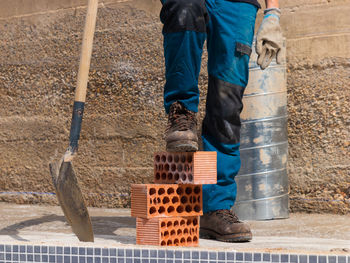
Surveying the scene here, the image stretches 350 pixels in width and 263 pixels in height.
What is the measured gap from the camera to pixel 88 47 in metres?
2.44

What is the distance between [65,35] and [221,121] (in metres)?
2.13

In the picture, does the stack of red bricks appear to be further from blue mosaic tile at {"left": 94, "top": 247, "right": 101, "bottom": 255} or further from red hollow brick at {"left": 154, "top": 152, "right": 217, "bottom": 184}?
blue mosaic tile at {"left": 94, "top": 247, "right": 101, "bottom": 255}

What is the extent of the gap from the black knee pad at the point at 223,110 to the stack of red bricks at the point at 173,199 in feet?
0.95

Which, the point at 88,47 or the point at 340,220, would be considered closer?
the point at 88,47

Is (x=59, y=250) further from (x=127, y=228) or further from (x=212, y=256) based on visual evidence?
(x=127, y=228)

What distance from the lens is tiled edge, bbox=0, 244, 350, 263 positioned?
5.81 ft

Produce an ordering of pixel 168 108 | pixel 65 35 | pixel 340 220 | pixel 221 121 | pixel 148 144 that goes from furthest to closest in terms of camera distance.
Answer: pixel 65 35 → pixel 148 144 → pixel 340 220 → pixel 221 121 → pixel 168 108

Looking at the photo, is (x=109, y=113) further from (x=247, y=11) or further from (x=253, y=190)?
(x=247, y=11)

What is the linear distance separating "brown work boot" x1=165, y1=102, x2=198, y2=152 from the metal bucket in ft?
3.80

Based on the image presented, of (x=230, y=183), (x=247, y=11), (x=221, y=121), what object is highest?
(x=247, y=11)

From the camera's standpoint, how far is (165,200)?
2324 millimetres

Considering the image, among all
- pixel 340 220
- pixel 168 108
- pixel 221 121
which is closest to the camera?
pixel 168 108

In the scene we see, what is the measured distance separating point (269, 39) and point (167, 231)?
39.5 inches

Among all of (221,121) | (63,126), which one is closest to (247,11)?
(221,121)
